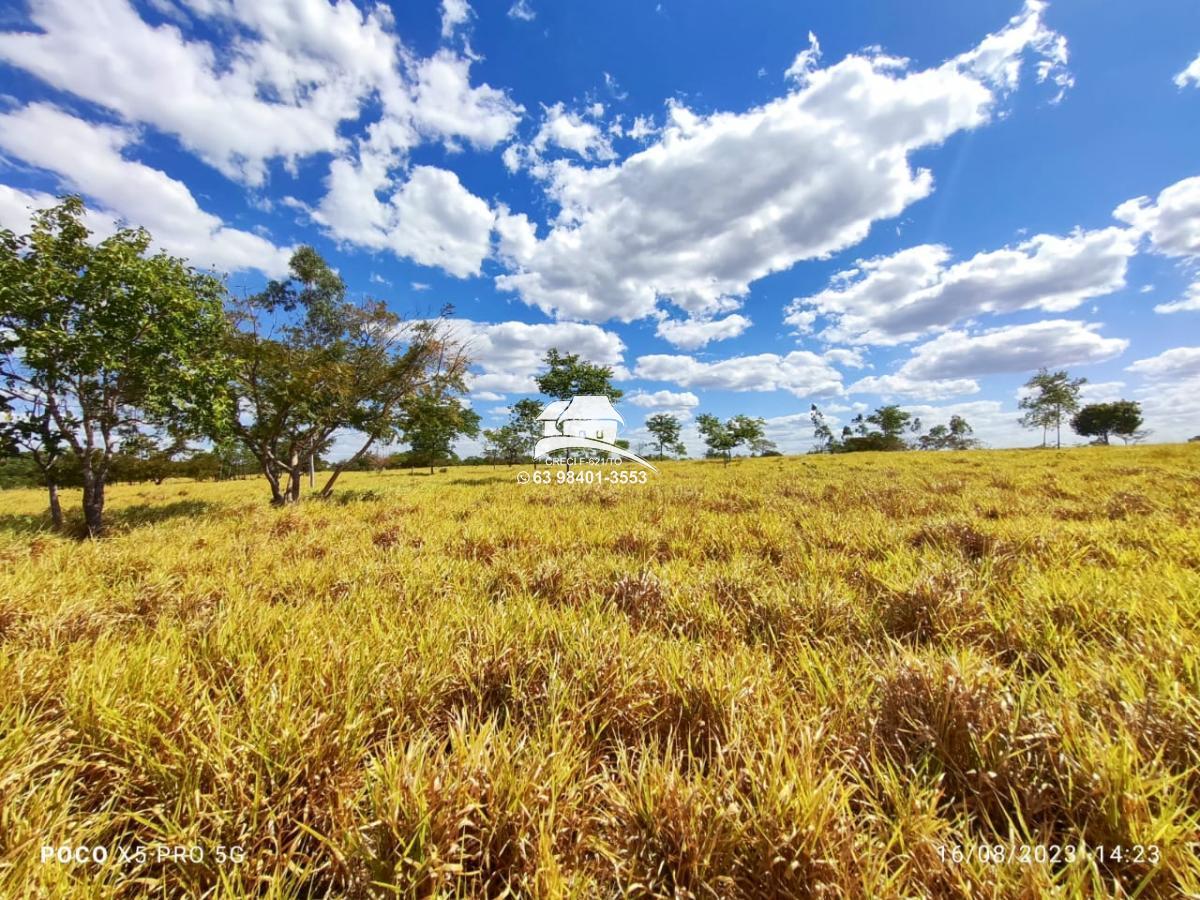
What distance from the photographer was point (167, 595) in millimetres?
3574

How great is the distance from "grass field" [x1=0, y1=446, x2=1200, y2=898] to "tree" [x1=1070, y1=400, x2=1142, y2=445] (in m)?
100

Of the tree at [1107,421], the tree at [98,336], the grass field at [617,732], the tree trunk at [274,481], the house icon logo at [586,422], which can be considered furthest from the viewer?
the tree at [1107,421]

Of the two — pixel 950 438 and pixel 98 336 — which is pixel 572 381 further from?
pixel 950 438

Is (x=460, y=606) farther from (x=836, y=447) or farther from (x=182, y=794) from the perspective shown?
(x=836, y=447)

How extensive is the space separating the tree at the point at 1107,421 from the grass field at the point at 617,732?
100062 mm

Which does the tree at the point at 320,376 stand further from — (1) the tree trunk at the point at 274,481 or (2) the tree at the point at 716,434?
(2) the tree at the point at 716,434

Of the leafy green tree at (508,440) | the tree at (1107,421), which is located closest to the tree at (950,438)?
the tree at (1107,421)

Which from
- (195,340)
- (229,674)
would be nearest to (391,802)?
(229,674)

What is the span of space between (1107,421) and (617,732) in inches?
4228

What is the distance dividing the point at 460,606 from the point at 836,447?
359ft

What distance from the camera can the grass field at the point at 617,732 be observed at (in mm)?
1352

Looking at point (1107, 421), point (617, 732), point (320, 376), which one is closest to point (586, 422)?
point (320, 376)

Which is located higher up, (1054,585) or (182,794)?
(1054,585)

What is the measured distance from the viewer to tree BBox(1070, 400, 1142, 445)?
67.6 m
